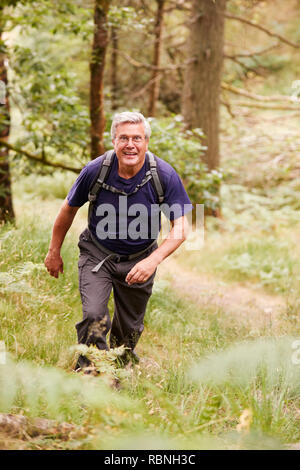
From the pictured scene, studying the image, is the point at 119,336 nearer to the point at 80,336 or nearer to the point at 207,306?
the point at 80,336

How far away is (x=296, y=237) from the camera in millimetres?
9961

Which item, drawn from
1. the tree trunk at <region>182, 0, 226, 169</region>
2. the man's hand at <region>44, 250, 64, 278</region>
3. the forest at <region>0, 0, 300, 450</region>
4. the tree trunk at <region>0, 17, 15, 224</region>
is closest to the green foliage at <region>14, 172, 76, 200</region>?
the forest at <region>0, 0, 300, 450</region>

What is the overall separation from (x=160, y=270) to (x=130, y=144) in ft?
14.3

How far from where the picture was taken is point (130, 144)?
11.8 feet

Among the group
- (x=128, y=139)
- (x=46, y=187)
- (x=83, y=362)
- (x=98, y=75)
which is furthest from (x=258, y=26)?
(x=83, y=362)

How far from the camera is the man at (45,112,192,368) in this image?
11.9ft

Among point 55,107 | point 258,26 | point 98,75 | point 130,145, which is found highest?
point 258,26

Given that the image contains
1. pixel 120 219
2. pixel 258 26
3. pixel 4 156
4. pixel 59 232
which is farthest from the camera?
pixel 258 26

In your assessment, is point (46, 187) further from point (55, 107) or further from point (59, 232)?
point (59, 232)

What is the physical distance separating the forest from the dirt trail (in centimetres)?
4

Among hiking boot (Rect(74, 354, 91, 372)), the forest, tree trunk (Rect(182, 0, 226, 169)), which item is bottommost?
hiking boot (Rect(74, 354, 91, 372))

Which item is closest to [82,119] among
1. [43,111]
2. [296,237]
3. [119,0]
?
[43,111]

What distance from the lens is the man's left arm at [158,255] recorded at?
3436mm

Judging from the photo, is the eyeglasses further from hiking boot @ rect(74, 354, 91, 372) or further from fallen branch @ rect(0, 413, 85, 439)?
fallen branch @ rect(0, 413, 85, 439)
